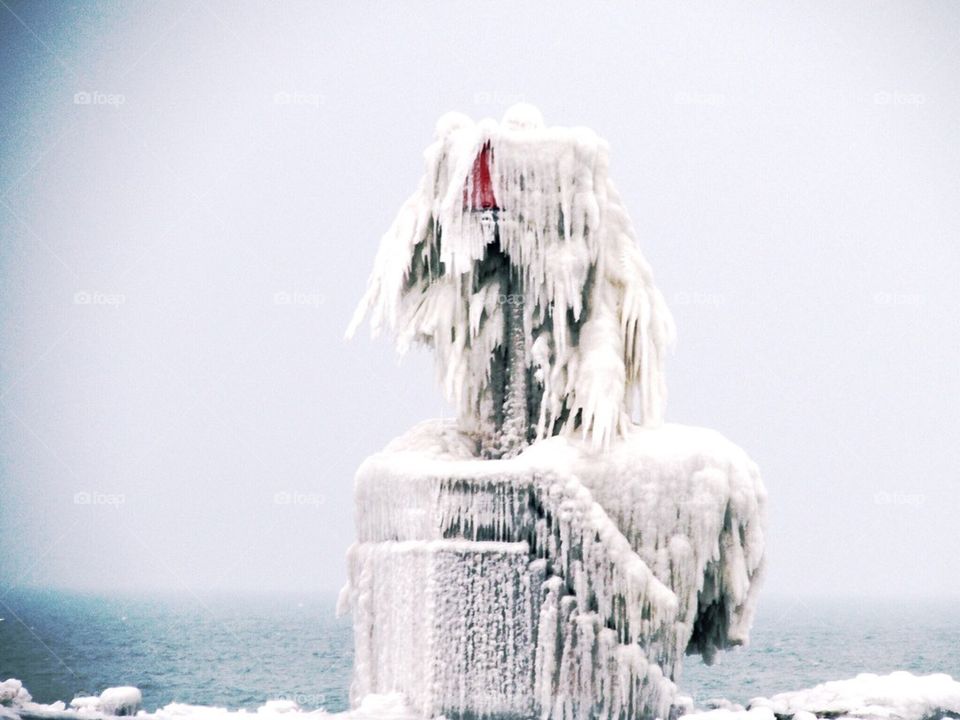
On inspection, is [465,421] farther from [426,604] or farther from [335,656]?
[335,656]

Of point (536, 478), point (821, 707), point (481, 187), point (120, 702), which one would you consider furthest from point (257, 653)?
point (536, 478)

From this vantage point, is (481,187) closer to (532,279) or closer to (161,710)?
(532,279)

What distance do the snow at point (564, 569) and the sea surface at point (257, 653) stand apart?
8.69 meters

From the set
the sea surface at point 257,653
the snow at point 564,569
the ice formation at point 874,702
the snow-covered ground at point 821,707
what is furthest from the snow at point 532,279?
the sea surface at point 257,653

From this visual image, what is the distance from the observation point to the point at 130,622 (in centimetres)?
4803

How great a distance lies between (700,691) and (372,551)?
62.8 feet

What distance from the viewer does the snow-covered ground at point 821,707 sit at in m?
16.6

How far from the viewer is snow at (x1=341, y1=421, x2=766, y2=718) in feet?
52.9

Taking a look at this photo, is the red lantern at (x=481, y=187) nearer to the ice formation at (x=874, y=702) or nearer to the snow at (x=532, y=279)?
the snow at (x=532, y=279)

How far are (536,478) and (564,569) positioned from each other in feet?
3.24

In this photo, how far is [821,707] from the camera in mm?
17812

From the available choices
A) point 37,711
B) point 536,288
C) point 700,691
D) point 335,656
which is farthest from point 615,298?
point 335,656

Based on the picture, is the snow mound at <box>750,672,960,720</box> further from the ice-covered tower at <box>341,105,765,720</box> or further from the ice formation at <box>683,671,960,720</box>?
the ice-covered tower at <box>341,105,765,720</box>

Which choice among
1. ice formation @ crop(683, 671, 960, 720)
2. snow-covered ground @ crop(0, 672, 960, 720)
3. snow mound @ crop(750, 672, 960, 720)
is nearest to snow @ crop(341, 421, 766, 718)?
snow-covered ground @ crop(0, 672, 960, 720)
